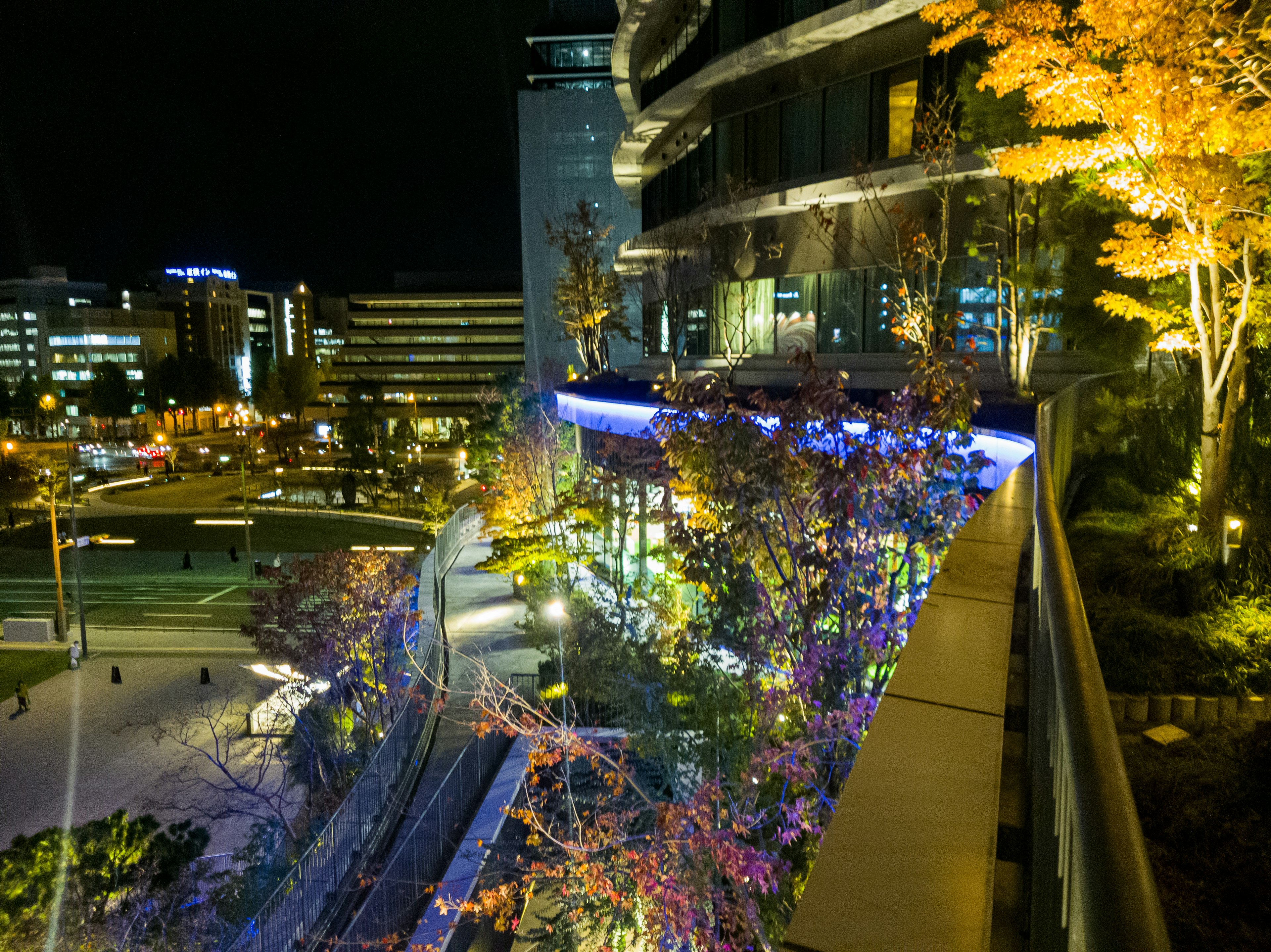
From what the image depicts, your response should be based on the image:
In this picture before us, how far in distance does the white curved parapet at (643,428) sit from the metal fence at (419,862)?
6.80m

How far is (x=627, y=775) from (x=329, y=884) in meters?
5.67

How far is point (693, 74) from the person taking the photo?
1133 inches

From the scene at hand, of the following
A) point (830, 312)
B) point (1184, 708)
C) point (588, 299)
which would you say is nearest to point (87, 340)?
point (588, 299)

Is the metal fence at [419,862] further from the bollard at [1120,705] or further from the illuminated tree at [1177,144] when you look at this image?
the illuminated tree at [1177,144]

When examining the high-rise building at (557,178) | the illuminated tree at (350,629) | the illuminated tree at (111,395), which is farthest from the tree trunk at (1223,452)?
the illuminated tree at (111,395)

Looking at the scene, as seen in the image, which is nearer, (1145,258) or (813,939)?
(813,939)

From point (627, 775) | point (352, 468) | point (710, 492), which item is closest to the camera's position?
point (710, 492)

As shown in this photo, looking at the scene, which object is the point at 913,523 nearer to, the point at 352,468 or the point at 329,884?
the point at 329,884

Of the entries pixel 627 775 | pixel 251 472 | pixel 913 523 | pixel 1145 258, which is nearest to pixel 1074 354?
pixel 1145 258

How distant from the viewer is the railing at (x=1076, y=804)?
1.03 metres

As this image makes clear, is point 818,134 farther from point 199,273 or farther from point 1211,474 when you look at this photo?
point 199,273

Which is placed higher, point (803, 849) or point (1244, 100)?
point (1244, 100)

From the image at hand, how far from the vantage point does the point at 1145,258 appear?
995 centimetres

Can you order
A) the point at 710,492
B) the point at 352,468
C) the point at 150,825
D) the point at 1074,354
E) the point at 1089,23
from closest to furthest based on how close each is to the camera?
the point at 710,492 < the point at 1089,23 < the point at 150,825 < the point at 1074,354 < the point at 352,468
